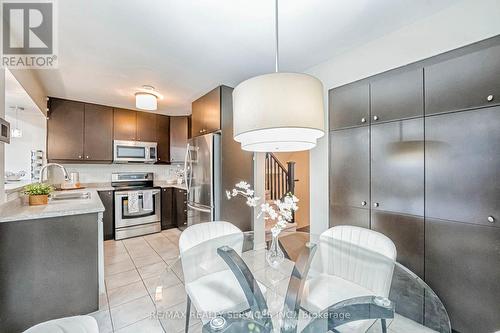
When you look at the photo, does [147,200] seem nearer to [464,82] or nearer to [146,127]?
[146,127]

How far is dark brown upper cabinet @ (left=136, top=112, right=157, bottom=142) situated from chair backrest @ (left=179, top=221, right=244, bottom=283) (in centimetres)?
330

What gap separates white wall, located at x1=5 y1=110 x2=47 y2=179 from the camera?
2816 mm

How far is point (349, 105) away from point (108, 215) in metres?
4.10

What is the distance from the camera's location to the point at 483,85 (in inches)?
58.8

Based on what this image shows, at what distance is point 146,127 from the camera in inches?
177

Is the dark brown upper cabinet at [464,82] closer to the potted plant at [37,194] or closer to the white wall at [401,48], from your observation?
the white wall at [401,48]

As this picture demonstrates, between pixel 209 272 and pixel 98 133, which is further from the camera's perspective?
pixel 98 133

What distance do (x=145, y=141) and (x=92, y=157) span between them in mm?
943

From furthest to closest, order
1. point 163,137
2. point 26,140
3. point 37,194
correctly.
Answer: point 163,137, point 26,140, point 37,194

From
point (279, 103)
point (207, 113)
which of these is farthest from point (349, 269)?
point (207, 113)

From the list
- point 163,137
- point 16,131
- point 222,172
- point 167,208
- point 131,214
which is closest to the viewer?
point 16,131

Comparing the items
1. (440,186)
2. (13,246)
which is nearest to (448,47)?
(440,186)

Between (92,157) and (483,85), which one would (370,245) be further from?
(92,157)

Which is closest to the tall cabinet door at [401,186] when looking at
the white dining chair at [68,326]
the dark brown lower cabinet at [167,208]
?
the white dining chair at [68,326]
